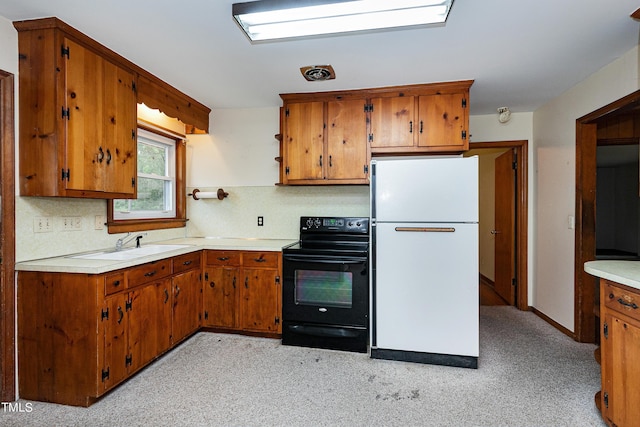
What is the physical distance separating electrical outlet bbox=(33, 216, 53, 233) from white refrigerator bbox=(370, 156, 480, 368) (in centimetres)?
229

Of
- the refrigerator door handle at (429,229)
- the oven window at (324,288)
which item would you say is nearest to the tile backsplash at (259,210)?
the oven window at (324,288)

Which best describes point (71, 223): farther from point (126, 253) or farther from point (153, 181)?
point (153, 181)

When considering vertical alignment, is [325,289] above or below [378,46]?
below

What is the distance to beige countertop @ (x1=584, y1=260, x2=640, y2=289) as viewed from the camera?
58.5 inches

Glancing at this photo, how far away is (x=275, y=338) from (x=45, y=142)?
228cm

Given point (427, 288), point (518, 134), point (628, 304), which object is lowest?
point (427, 288)

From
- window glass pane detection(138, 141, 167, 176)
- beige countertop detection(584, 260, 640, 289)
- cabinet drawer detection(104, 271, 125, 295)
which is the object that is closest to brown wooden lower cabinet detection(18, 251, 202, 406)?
cabinet drawer detection(104, 271, 125, 295)

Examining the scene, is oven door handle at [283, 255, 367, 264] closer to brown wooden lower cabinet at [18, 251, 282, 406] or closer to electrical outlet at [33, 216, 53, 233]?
brown wooden lower cabinet at [18, 251, 282, 406]

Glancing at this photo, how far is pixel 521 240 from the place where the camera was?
374 centimetres

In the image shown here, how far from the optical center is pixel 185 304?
2785 mm

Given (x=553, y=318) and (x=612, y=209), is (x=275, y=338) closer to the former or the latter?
(x=553, y=318)

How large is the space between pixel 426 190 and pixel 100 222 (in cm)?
259

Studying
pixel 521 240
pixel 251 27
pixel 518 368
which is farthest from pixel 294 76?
pixel 521 240

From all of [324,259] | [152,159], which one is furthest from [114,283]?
[152,159]
